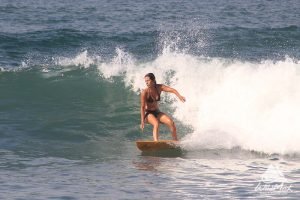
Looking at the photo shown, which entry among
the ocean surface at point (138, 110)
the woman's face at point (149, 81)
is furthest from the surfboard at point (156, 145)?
the woman's face at point (149, 81)

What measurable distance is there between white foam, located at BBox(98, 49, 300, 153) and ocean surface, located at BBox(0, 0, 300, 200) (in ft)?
0.09

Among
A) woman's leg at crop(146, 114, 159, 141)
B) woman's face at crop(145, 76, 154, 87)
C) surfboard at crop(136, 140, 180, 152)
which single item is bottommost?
surfboard at crop(136, 140, 180, 152)

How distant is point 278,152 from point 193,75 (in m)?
5.36

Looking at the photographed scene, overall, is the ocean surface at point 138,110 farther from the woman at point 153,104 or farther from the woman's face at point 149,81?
the woman's face at point 149,81

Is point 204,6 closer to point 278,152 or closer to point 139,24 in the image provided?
point 139,24

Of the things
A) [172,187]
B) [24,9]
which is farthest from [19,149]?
[24,9]

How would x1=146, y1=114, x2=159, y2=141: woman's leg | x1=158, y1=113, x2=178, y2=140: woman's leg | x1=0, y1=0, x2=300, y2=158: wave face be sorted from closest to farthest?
x1=146, y1=114, x2=159, y2=141: woman's leg, x1=158, y1=113, x2=178, y2=140: woman's leg, x1=0, y1=0, x2=300, y2=158: wave face

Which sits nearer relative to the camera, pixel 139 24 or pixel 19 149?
pixel 19 149

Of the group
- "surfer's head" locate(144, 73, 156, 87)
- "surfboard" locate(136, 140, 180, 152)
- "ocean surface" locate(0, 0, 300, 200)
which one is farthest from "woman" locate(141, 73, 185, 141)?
"ocean surface" locate(0, 0, 300, 200)

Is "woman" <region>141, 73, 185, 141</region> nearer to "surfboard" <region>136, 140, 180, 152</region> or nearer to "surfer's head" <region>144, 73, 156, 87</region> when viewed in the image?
"surfer's head" <region>144, 73, 156, 87</region>

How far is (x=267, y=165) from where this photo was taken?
1291cm

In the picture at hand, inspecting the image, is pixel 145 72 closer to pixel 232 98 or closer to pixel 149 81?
pixel 232 98

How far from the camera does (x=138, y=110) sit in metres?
17.8

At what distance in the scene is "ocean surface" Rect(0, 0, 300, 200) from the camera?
1166cm
